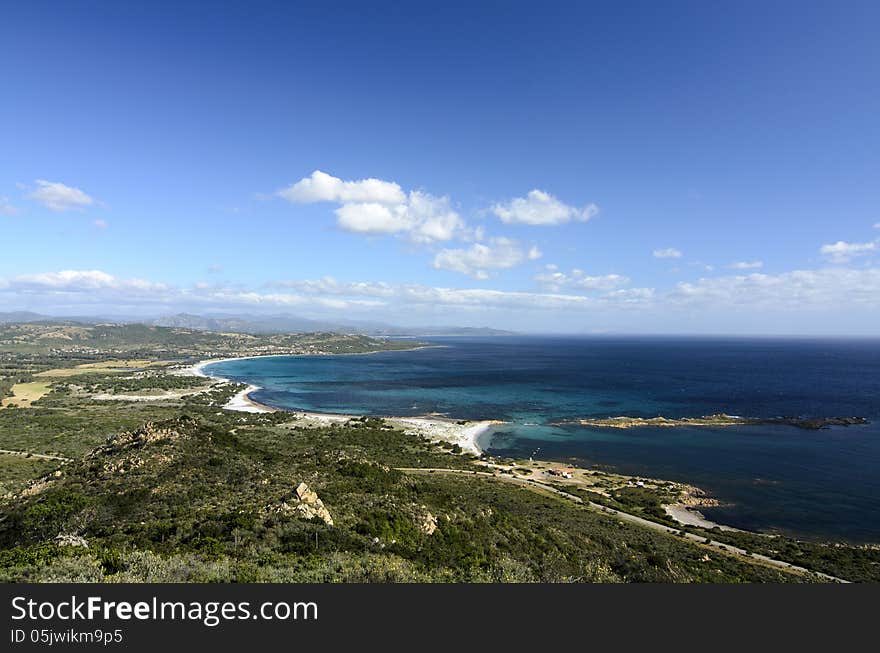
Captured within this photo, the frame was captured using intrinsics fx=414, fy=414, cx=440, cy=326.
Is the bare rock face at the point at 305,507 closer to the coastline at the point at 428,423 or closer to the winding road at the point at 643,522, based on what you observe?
the winding road at the point at 643,522

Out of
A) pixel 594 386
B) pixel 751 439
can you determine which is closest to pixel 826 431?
pixel 751 439

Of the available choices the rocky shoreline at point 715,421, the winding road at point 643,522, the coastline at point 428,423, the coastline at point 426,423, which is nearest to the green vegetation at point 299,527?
the winding road at point 643,522

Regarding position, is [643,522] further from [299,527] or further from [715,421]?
[715,421]

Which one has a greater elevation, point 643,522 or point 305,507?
point 305,507

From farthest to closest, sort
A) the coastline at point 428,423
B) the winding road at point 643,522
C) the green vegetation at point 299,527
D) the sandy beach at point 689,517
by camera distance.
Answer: the coastline at point 428,423 < the sandy beach at point 689,517 < the winding road at point 643,522 < the green vegetation at point 299,527

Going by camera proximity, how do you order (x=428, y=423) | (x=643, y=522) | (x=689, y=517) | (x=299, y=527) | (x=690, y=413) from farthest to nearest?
1. (x=690, y=413)
2. (x=428, y=423)
3. (x=689, y=517)
4. (x=643, y=522)
5. (x=299, y=527)

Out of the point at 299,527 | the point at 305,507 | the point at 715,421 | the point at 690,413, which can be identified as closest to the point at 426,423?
the point at 715,421
